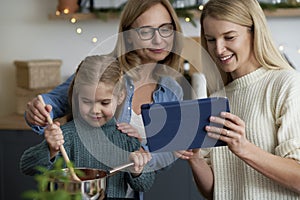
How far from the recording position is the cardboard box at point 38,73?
2827 mm

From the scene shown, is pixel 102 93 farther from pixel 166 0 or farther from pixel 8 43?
pixel 8 43

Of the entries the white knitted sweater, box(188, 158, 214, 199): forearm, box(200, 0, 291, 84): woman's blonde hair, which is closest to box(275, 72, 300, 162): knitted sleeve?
the white knitted sweater

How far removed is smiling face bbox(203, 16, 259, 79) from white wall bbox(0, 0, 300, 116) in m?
1.78

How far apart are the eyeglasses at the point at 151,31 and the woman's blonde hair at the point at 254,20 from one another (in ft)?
0.64

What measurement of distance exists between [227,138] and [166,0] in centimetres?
56

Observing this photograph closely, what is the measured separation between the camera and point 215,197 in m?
1.36

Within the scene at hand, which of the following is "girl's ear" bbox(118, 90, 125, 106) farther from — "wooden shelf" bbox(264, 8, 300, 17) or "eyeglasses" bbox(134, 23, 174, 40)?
"wooden shelf" bbox(264, 8, 300, 17)

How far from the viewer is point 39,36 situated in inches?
122

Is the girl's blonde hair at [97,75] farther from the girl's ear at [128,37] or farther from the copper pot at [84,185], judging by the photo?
the copper pot at [84,185]

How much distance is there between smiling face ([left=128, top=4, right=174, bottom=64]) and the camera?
1.44 metres

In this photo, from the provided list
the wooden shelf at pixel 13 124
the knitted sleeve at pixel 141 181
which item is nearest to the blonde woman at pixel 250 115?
the knitted sleeve at pixel 141 181

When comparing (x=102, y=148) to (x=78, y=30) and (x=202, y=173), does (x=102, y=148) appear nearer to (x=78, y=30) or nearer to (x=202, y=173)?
(x=202, y=173)

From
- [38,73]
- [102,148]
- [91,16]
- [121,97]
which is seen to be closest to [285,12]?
[91,16]

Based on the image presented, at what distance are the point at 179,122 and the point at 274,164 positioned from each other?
251 mm
